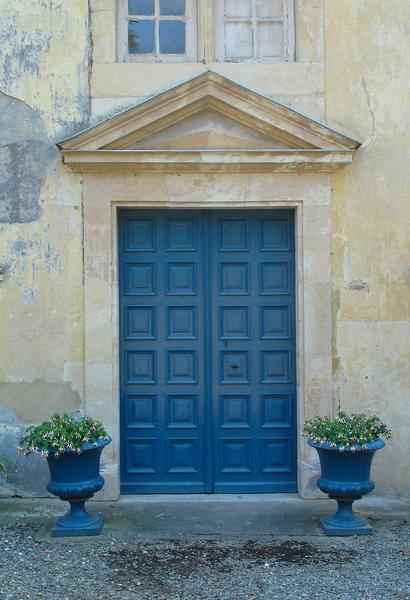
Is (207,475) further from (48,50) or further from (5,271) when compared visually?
(48,50)

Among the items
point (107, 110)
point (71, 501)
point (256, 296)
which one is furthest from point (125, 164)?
point (71, 501)

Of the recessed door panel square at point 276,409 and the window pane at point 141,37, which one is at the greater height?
the window pane at point 141,37

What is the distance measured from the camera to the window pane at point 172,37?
7.50 metres

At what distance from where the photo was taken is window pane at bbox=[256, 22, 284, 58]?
750 centimetres

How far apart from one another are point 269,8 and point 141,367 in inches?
138

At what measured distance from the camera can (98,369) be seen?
23.6 feet

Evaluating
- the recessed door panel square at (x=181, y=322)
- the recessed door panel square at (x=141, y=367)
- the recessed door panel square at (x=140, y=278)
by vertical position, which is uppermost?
the recessed door panel square at (x=140, y=278)

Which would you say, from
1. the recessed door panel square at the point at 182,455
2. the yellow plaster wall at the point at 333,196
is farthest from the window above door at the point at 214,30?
the recessed door panel square at the point at 182,455

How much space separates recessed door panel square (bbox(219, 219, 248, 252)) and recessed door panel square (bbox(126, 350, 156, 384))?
4.00 feet

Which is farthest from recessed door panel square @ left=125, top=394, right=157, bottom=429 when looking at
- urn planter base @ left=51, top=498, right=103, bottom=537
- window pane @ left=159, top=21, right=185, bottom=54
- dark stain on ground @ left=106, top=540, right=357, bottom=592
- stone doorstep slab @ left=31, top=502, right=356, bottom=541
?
window pane @ left=159, top=21, right=185, bottom=54

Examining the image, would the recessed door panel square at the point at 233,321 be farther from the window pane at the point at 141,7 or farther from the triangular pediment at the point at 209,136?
the window pane at the point at 141,7

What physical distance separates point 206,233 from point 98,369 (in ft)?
5.14

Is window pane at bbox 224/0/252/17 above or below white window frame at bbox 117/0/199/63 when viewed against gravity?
above

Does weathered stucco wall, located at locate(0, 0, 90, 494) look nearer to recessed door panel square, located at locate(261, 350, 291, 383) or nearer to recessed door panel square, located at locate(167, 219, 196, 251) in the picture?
recessed door panel square, located at locate(167, 219, 196, 251)
